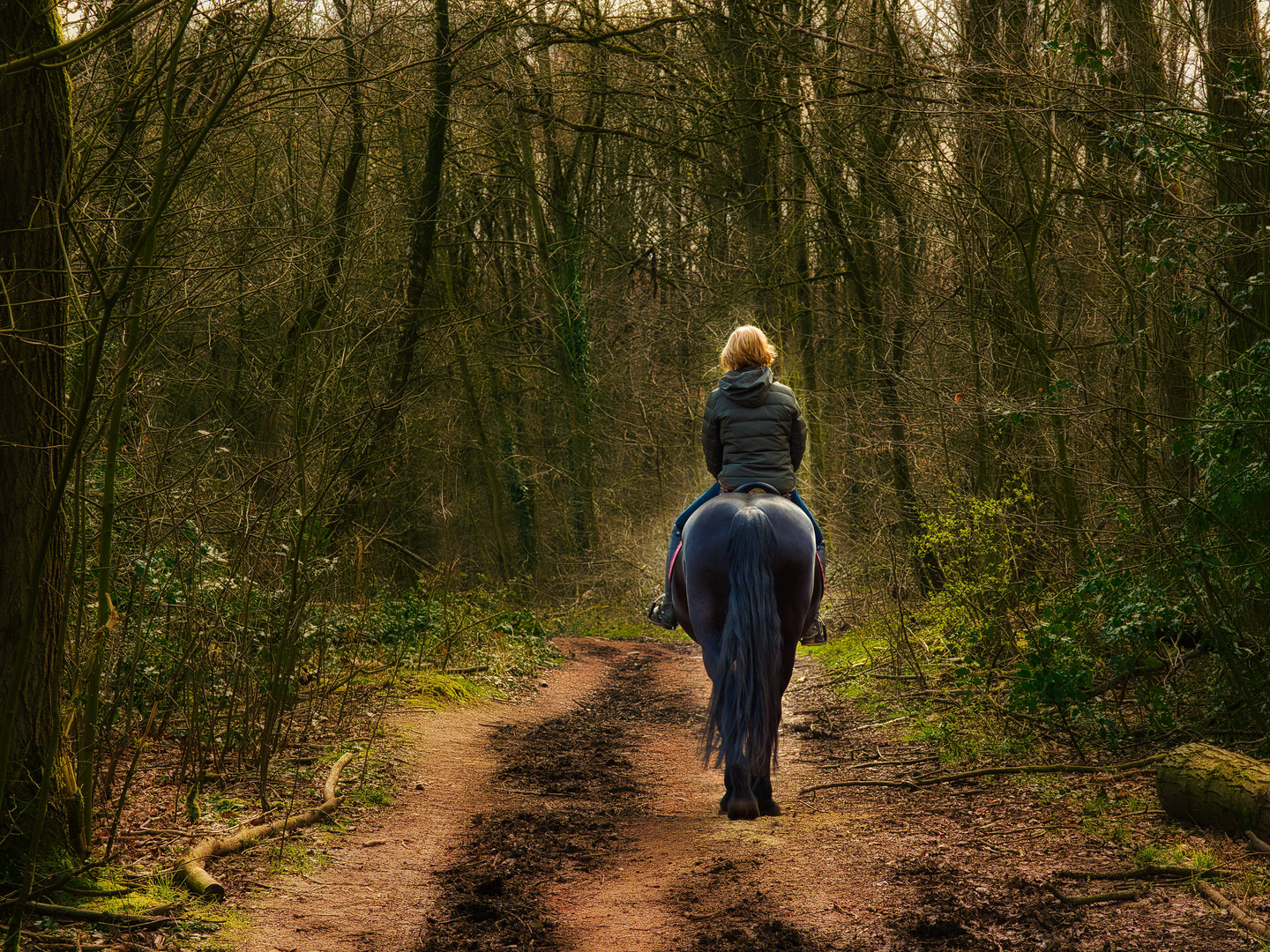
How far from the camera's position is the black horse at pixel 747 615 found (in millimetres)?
5258

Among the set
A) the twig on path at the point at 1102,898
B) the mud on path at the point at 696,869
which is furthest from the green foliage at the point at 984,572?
the twig on path at the point at 1102,898

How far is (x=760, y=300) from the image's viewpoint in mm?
15633

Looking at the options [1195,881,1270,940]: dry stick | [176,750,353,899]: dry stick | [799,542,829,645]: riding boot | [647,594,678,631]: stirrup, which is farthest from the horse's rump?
[176,750,353,899]: dry stick

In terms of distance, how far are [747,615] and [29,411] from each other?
3.50 m

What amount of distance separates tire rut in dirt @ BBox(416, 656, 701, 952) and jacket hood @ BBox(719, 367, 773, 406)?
254 centimetres

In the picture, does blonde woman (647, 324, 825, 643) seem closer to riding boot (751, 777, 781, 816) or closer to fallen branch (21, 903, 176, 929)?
riding boot (751, 777, 781, 816)

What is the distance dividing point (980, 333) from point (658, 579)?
9885 mm

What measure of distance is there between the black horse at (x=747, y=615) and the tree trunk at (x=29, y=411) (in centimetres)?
310

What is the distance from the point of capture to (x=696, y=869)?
4695 mm

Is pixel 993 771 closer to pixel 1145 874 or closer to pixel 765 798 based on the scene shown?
pixel 765 798

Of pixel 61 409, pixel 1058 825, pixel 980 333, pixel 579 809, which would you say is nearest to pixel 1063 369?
pixel 980 333

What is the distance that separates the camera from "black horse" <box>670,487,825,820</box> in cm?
526

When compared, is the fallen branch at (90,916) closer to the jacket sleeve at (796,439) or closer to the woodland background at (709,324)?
the woodland background at (709,324)

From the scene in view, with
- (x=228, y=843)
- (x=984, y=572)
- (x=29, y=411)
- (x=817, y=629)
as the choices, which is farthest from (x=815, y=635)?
(x=29, y=411)
